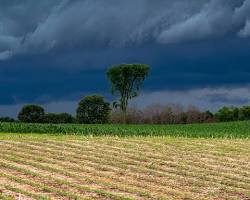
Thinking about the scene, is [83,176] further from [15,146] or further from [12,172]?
[15,146]

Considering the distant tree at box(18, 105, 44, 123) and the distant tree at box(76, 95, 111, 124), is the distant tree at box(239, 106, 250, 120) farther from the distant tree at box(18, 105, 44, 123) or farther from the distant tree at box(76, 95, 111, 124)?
the distant tree at box(18, 105, 44, 123)

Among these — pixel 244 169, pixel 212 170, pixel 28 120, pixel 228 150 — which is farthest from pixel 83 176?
pixel 28 120

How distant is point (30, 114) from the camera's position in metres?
60.2

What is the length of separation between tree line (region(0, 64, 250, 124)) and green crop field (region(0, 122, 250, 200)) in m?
34.8

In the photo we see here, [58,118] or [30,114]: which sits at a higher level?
[30,114]

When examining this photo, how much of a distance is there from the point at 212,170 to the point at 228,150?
627cm

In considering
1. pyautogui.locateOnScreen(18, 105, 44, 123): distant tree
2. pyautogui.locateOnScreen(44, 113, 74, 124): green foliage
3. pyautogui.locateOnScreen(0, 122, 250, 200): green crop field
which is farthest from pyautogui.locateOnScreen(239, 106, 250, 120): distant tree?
pyautogui.locateOnScreen(0, 122, 250, 200): green crop field

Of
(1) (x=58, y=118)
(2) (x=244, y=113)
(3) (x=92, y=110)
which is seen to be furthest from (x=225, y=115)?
(1) (x=58, y=118)

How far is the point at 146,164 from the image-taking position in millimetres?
19250

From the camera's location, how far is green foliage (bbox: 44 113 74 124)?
2397 inches

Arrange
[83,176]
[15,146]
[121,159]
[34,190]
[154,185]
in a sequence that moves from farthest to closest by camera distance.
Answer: [15,146] < [121,159] < [83,176] < [154,185] < [34,190]

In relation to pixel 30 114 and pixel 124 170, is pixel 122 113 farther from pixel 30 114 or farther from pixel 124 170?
pixel 124 170

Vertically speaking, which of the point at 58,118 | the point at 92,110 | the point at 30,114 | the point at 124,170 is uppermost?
the point at 92,110

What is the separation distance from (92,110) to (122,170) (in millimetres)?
45240
